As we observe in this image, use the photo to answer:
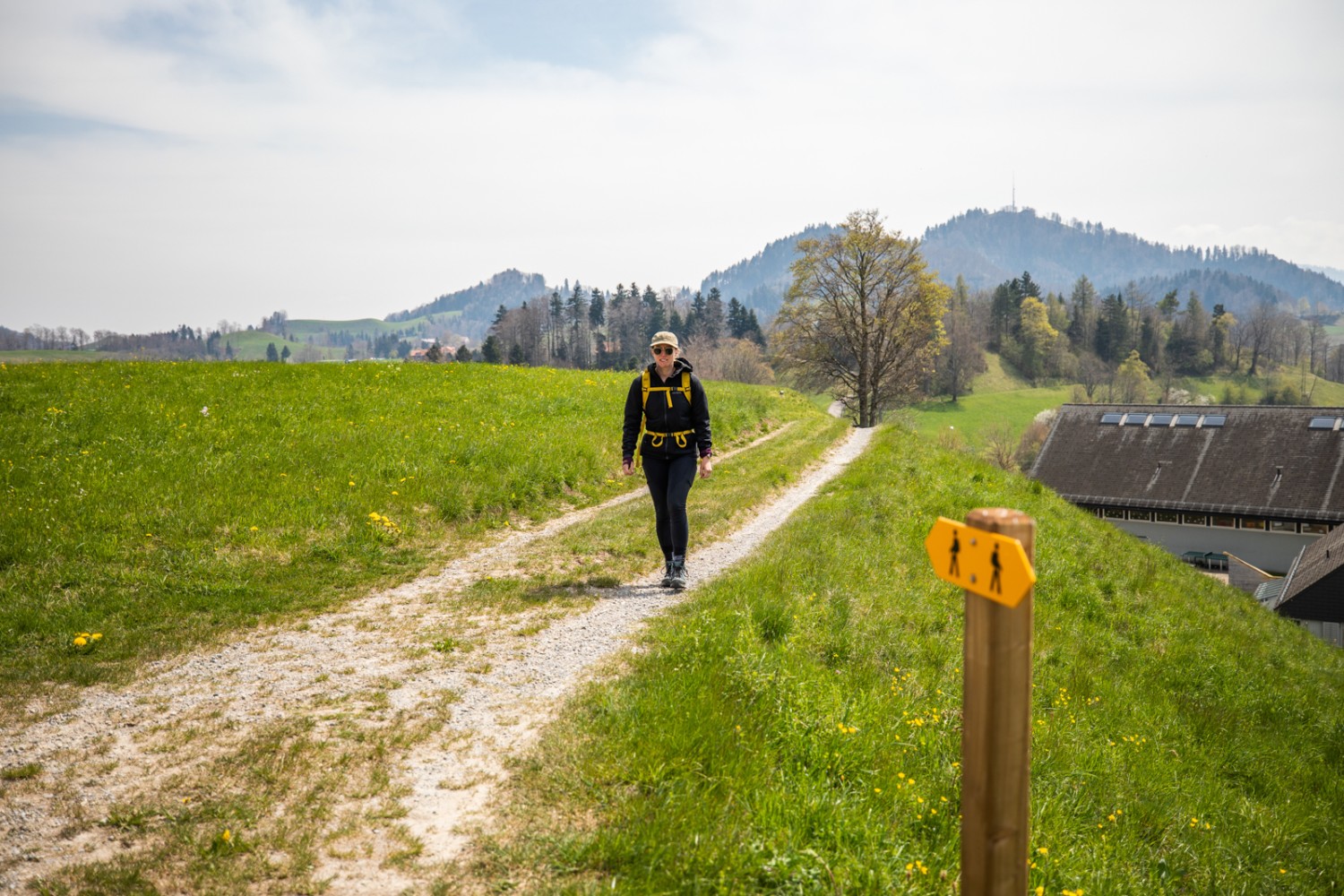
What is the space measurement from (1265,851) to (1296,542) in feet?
171

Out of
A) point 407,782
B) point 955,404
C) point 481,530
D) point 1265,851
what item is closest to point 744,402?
point 481,530

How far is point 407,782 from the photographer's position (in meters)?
4.64

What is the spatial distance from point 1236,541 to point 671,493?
53.4 meters

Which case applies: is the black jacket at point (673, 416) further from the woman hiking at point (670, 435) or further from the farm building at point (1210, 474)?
the farm building at point (1210, 474)

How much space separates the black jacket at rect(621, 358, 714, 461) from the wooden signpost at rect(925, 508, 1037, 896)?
19.6ft

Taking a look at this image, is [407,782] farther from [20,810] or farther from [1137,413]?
[1137,413]

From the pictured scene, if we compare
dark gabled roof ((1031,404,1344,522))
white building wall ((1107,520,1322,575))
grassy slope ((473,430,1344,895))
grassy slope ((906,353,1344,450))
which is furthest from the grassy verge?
grassy slope ((906,353,1344,450))

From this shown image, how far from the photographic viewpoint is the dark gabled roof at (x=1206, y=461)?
4712cm

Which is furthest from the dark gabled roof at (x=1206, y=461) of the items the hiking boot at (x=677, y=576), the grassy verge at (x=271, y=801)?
the grassy verge at (x=271, y=801)

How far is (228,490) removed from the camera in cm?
1038

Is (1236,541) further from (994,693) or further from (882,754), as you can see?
(994,693)

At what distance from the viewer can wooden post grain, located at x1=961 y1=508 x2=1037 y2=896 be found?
2.80 metres

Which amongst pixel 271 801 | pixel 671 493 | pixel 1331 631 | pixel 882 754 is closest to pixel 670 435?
pixel 671 493

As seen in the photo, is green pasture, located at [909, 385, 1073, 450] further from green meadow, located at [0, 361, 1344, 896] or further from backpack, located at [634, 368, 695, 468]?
backpack, located at [634, 368, 695, 468]
